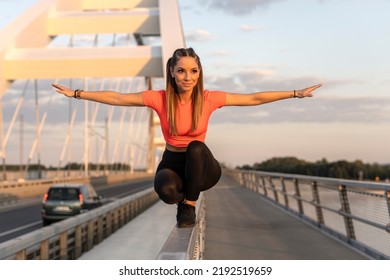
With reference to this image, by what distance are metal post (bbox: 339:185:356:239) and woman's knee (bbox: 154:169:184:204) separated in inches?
261

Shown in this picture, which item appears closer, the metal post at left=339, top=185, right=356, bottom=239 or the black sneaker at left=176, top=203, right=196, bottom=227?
the black sneaker at left=176, top=203, right=196, bottom=227

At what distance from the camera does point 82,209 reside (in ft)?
63.9

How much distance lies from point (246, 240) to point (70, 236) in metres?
4.13

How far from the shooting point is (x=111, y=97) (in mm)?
4395

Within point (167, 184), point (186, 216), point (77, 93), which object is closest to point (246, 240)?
point (186, 216)

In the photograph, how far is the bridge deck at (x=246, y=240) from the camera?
362 inches

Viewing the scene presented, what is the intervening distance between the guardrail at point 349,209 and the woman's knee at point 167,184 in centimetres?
472

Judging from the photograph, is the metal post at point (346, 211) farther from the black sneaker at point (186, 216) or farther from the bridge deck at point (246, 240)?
the black sneaker at point (186, 216)

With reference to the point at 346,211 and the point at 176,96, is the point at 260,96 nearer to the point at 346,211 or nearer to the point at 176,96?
the point at 176,96

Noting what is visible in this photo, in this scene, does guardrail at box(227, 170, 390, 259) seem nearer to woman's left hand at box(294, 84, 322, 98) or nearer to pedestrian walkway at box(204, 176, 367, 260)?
pedestrian walkway at box(204, 176, 367, 260)

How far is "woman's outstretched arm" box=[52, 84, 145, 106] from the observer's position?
170 inches

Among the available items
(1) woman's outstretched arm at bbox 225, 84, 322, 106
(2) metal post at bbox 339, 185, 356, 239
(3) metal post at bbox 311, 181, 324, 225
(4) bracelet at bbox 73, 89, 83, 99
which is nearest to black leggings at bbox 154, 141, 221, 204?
(1) woman's outstretched arm at bbox 225, 84, 322, 106

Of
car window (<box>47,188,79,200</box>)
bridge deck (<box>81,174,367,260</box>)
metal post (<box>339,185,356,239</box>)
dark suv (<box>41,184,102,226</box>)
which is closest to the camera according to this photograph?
bridge deck (<box>81,174,367,260</box>)
